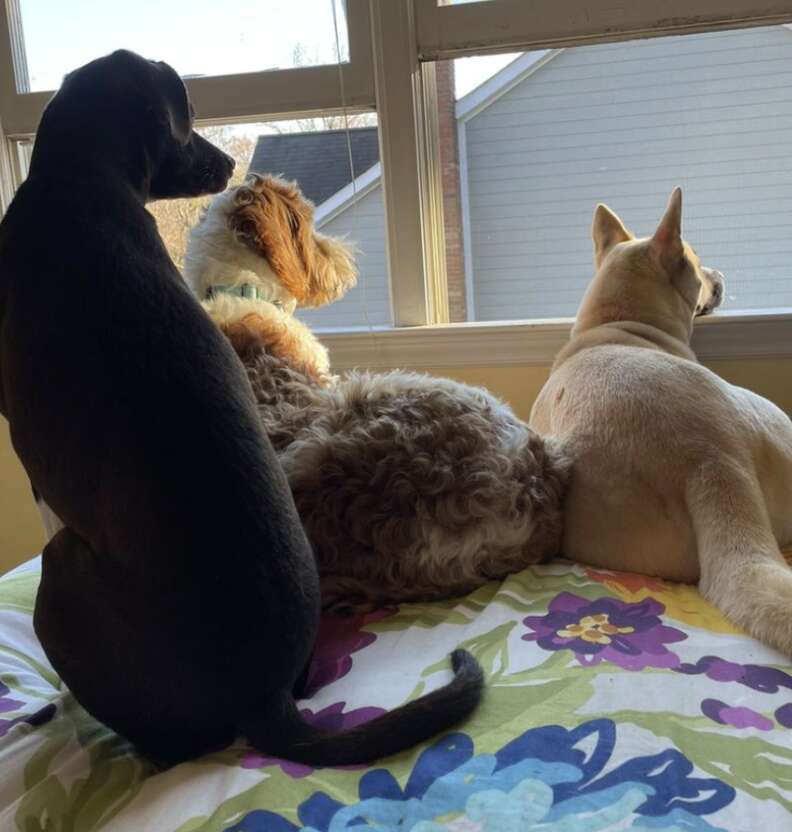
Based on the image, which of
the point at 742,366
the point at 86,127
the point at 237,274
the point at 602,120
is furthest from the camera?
the point at 602,120

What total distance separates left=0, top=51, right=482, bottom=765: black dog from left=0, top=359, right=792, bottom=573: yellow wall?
45.4 inches

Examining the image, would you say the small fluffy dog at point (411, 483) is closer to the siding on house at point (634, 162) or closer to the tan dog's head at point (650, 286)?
the tan dog's head at point (650, 286)

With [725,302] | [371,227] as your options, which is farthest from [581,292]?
[371,227]

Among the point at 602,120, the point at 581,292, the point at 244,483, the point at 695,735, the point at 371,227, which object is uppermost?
the point at 602,120

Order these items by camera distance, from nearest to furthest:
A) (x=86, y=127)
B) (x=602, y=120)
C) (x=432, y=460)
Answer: (x=86, y=127) → (x=432, y=460) → (x=602, y=120)

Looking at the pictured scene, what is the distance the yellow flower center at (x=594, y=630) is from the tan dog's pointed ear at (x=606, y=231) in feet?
3.31

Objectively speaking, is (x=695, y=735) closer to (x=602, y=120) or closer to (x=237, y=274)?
(x=237, y=274)

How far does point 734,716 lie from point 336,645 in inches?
22.0

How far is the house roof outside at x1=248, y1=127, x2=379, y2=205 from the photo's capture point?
2123 mm

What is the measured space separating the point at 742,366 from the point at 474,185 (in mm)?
850

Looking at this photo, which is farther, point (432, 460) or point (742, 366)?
point (742, 366)

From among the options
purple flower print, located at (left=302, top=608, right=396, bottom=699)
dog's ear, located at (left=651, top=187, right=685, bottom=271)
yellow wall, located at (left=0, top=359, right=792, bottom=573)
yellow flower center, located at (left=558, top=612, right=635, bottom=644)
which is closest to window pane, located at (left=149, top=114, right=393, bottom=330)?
yellow wall, located at (left=0, top=359, right=792, bottom=573)

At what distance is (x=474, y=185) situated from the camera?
2.12m

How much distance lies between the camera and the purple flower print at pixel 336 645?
107 centimetres
